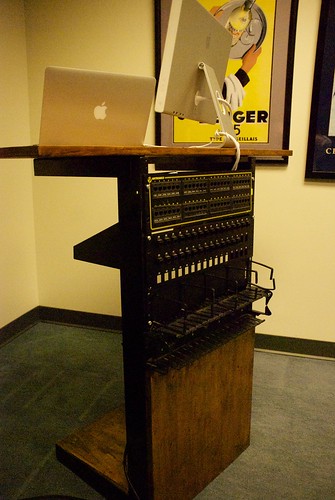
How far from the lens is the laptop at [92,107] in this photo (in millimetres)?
1074

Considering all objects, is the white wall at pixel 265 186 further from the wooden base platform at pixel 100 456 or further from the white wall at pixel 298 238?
the wooden base platform at pixel 100 456

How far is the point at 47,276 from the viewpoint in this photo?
121 inches

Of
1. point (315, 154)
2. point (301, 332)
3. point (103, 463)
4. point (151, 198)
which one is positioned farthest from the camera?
point (301, 332)

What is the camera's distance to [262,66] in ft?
7.72

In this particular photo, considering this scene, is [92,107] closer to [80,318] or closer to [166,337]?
[166,337]

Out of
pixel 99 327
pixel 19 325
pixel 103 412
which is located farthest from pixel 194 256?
pixel 19 325

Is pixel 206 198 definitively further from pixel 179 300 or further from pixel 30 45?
pixel 30 45

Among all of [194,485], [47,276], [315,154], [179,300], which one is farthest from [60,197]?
[194,485]

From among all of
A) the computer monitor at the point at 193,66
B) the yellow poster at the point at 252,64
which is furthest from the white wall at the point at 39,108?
the computer monitor at the point at 193,66

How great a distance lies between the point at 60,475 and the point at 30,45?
253 centimetres

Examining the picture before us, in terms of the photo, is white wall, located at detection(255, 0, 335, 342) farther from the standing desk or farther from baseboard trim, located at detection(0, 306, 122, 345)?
baseboard trim, located at detection(0, 306, 122, 345)

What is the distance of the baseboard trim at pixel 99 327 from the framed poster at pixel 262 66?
3.65 ft

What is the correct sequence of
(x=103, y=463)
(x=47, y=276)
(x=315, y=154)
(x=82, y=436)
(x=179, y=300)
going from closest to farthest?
1. (x=179, y=300)
2. (x=103, y=463)
3. (x=82, y=436)
4. (x=315, y=154)
5. (x=47, y=276)

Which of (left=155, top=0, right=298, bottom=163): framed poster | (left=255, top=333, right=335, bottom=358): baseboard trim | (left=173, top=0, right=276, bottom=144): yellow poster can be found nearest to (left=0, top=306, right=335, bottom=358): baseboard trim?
(left=255, top=333, right=335, bottom=358): baseboard trim
